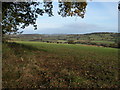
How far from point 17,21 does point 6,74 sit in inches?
495

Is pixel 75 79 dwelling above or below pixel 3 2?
below

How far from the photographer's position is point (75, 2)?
13.9 m

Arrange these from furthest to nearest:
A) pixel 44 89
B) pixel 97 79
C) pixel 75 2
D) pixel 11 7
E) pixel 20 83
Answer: pixel 11 7 → pixel 75 2 → pixel 97 79 → pixel 20 83 → pixel 44 89

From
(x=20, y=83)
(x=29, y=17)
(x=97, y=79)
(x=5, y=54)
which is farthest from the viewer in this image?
(x=29, y=17)

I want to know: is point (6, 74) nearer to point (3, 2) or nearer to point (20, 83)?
point (20, 83)

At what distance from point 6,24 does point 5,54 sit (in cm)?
846

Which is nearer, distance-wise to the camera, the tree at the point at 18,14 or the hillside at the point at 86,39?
the tree at the point at 18,14

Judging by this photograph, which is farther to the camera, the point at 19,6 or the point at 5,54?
the point at 19,6

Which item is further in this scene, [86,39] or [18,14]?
[86,39]

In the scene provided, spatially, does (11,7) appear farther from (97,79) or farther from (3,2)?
(97,79)

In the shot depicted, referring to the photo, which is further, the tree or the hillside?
the hillside

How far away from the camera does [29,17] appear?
722 inches

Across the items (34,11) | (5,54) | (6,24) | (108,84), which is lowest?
(108,84)

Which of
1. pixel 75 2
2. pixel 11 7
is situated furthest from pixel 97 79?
pixel 11 7
